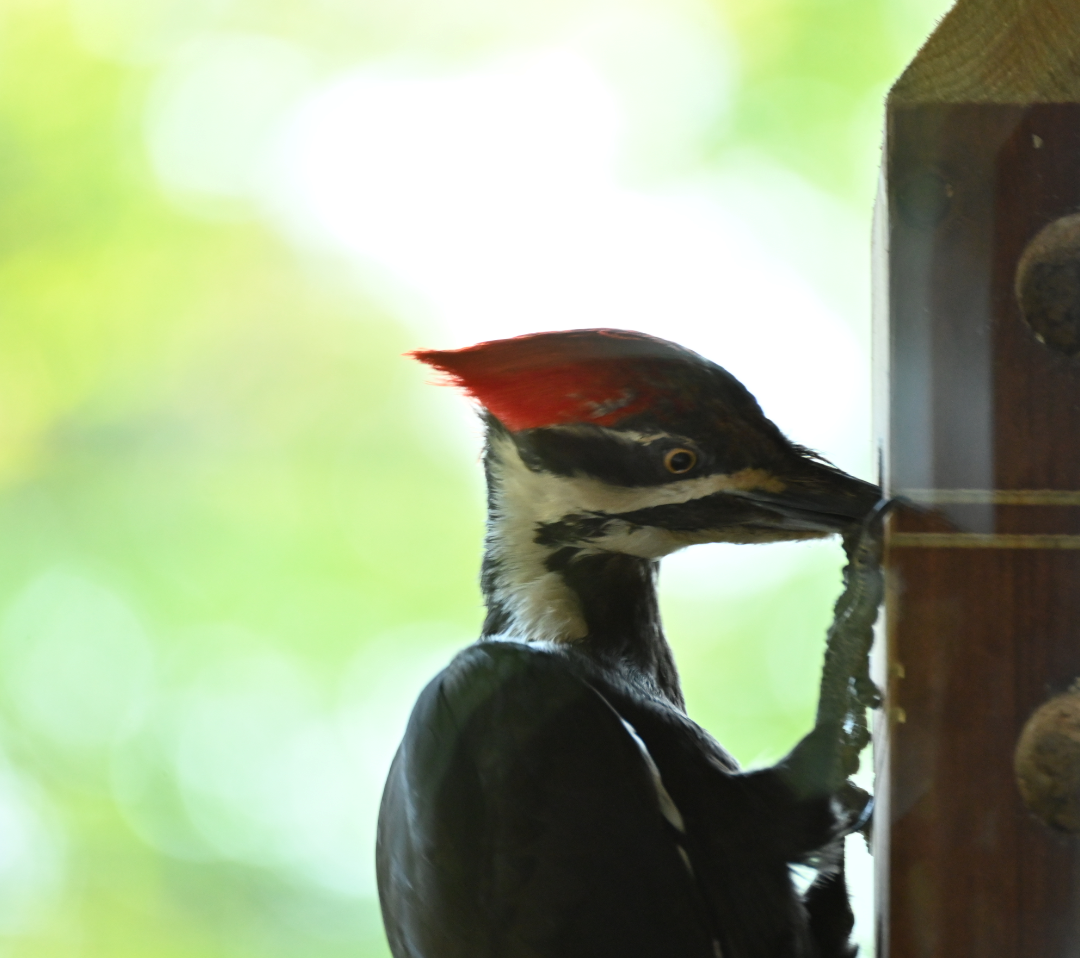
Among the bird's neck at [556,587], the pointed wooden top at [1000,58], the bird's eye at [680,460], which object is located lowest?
the bird's neck at [556,587]

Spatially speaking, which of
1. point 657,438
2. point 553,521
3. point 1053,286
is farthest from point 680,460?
point 1053,286

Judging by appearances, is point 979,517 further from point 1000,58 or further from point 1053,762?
point 1000,58

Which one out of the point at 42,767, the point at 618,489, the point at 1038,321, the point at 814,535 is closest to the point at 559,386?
the point at 618,489

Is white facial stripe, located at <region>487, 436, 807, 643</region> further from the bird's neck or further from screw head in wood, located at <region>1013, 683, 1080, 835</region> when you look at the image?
screw head in wood, located at <region>1013, 683, 1080, 835</region>

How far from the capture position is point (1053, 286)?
0.64 meters

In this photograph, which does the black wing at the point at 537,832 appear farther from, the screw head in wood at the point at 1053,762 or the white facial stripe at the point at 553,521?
the screw head in wood at the point at 1053,762

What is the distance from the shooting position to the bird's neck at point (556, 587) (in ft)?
2.82

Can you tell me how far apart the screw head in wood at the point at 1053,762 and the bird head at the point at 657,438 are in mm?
158

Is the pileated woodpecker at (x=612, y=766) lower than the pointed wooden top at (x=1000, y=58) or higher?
lower

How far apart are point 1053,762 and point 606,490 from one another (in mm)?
332

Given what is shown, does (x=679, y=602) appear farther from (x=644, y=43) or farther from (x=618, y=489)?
(x=644, y=43)

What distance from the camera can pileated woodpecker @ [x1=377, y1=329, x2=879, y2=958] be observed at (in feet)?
2.37

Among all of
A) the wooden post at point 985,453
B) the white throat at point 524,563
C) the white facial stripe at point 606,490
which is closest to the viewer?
the wooden post at point 985,453

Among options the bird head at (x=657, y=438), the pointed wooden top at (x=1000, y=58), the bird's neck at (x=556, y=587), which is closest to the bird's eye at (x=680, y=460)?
the bird head at (x=657, y=438)
